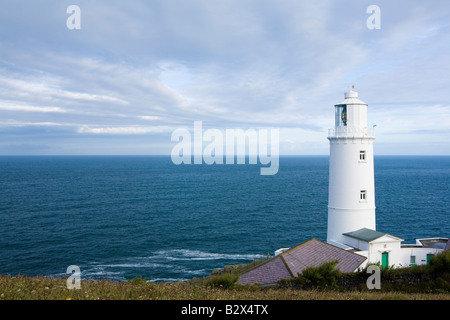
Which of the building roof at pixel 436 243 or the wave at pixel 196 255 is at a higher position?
the building roof at pixel 436 243

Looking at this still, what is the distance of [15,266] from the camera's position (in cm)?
3170

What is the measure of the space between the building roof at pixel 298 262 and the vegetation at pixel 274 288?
4.61 feet

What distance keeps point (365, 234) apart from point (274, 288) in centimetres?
1097

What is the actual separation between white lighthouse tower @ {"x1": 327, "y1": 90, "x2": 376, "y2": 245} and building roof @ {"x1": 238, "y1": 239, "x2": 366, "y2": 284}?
4.90 m

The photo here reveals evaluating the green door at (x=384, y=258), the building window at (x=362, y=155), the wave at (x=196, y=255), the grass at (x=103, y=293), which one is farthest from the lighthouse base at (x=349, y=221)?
the grass at (x=103, y=293)

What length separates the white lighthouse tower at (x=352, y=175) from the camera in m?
23.5

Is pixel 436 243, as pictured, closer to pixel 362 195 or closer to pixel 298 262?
pixel 362 195

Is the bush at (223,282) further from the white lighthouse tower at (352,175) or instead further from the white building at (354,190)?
the white lighthouse tower at (352,175)

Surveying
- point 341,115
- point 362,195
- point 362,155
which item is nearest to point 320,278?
point 362,195

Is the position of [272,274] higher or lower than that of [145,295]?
lower

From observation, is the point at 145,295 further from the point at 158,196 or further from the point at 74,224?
the point at 158,196
